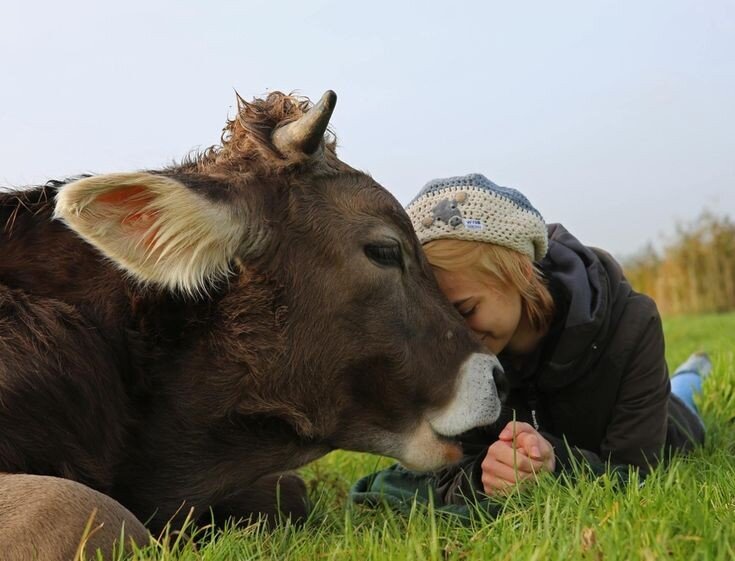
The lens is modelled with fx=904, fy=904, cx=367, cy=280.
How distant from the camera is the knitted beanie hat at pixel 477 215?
14.3ft

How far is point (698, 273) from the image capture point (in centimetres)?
5131

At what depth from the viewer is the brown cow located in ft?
10.7

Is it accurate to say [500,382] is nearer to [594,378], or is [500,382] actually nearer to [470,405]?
[470,405]

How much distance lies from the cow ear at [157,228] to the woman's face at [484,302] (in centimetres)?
128

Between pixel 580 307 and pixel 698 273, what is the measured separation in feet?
164

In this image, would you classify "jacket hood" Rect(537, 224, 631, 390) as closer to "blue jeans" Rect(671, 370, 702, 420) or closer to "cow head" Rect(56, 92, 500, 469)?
"cow head" Rect(56, 92, 500, 469)

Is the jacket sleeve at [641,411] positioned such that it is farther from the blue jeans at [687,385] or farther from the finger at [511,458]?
the blue jeans at [687,385]

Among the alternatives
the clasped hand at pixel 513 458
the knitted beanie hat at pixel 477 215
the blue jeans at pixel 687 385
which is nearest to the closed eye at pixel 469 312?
the knitted beanie hat at pixel 477 215

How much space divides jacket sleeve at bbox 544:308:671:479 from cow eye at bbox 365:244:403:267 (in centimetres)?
148

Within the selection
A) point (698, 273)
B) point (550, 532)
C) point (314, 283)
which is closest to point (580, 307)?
point (314, 283)

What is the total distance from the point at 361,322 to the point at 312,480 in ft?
5.99

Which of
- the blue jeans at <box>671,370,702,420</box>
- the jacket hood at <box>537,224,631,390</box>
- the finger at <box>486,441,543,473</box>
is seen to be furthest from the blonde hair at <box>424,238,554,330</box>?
the blue jeans at <box>671,370,702,420</box>

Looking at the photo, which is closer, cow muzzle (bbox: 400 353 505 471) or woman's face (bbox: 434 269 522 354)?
cow muzzle (bbox: 400 353 505 471)

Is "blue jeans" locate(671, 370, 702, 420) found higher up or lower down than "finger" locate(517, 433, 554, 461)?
lower down
